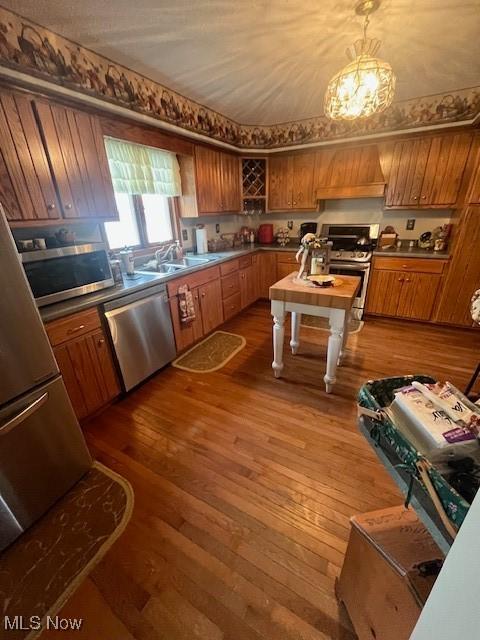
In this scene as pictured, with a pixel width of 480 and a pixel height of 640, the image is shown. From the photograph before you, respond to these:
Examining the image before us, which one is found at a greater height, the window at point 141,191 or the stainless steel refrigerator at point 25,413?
the window at point 141,191

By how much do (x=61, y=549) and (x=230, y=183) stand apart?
3981mm

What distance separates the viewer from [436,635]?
49 cm

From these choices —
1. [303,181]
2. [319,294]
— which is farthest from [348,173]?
[319,294]

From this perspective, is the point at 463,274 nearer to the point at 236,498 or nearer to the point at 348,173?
the point at 348,173

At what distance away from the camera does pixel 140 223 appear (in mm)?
2838

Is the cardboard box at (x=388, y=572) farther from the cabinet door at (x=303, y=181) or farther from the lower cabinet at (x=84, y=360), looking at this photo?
the cabinet door at (x=303, y=181)

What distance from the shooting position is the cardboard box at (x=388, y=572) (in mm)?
667

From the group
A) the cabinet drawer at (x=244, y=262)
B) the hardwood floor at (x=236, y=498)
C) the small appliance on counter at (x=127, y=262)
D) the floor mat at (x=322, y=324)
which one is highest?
the small appliance on counter at (x=127, y=262)

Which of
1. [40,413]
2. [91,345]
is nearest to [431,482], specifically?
[40,413]

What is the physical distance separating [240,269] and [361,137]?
216 centimetres

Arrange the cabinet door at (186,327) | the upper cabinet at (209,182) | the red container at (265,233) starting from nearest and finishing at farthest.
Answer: the cabinet door at (186,327)
the upper cabinet at (209,182)
the red container at (265,233)

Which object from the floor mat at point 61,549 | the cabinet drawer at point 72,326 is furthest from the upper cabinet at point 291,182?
the floor mat at point 61,549

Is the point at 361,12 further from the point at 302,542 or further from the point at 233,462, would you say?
the point at 302,542

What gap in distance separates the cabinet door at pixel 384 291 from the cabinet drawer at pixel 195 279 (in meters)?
2.07
